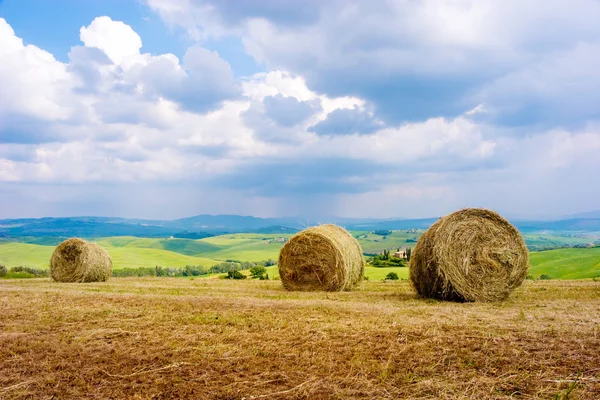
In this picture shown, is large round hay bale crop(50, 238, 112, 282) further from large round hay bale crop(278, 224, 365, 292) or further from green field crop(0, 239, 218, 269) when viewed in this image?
green field crop(0, 239, 218, 269)

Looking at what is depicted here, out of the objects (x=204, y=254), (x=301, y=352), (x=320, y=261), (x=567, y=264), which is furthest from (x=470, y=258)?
(x=204, y=254)

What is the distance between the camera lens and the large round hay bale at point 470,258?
13.5 meters

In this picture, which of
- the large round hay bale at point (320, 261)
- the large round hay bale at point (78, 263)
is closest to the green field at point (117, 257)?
the large round hay bale at point (78, 263)

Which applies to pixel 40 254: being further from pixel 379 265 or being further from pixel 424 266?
pixel 424 266

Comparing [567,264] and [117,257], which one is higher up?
[117,257]

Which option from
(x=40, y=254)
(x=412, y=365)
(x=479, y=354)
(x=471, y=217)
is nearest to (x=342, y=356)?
(x=412, y=365)

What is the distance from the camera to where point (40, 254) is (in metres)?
47.6

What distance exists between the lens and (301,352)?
7289 mm

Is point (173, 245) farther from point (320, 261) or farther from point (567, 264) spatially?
point (320, 261)

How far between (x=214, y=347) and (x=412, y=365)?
3.11 m

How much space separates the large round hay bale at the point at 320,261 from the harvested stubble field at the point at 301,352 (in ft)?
19.3

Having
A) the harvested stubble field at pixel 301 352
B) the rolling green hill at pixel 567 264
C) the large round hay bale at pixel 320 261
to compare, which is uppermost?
the large round hay bale at pixel 320 261

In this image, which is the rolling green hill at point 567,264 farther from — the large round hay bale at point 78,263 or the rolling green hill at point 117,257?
the rolling green hill at point 117,257

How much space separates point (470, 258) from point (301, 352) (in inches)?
326
